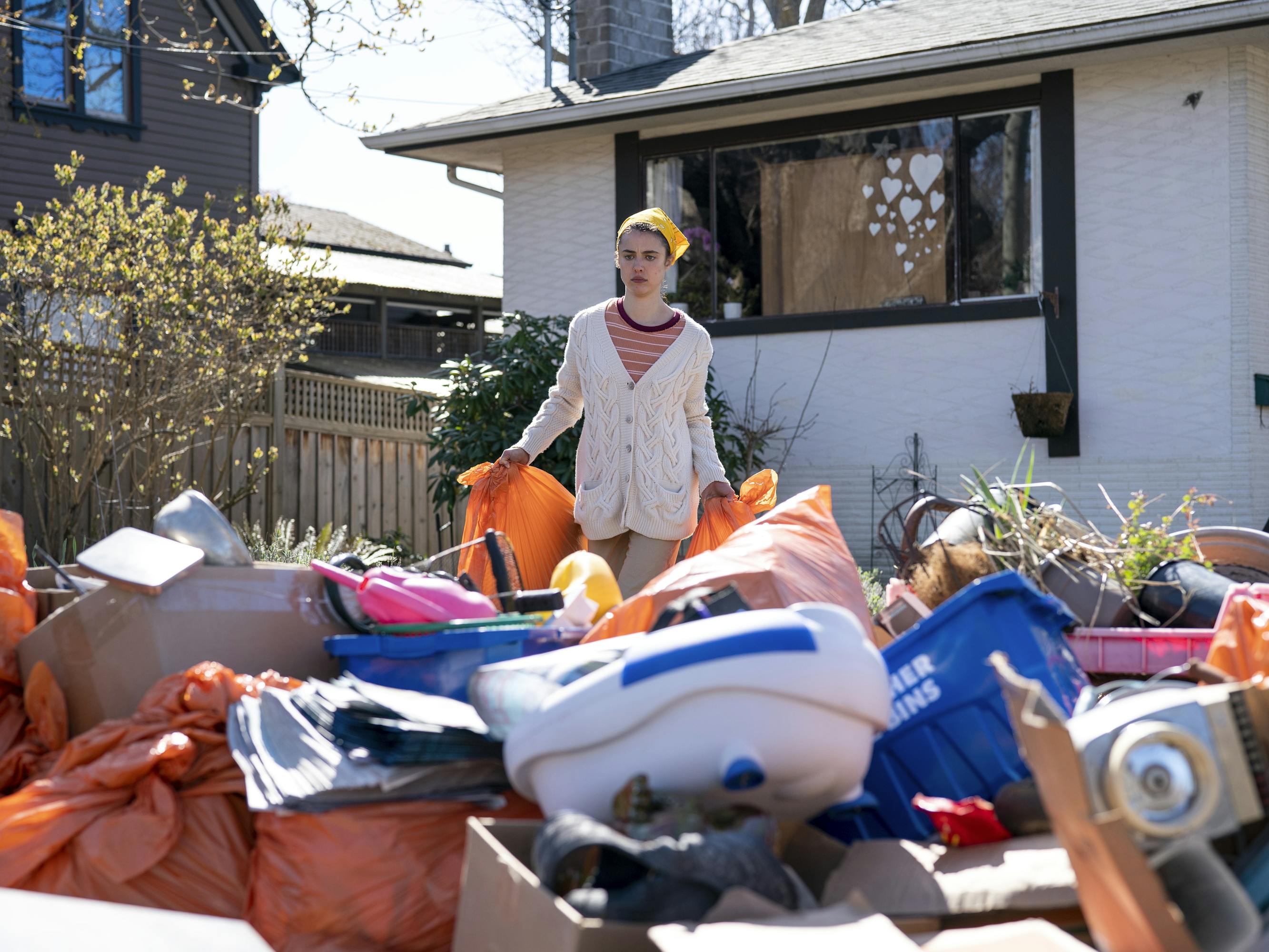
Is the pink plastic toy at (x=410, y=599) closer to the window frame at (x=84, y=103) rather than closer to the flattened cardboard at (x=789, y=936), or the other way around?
the flattened cardboard at (x=789, y=936)

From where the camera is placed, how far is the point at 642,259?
14.8 ft

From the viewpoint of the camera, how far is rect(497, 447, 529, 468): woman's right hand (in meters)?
4.63

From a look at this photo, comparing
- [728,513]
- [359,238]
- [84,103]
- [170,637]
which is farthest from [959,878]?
[359,238]

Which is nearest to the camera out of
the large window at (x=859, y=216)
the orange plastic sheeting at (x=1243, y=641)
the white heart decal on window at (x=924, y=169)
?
the orange plastic sheeting at (x=1243, y=641)

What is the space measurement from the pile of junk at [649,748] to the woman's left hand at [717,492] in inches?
39.8

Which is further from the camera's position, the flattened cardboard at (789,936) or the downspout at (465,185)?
the downspout at (465,185)

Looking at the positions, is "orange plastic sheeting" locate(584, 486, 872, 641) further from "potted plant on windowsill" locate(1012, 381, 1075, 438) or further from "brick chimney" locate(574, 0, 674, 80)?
"brick chimney" locate(574, 0, 674, 80)

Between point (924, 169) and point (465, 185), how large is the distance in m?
4.16

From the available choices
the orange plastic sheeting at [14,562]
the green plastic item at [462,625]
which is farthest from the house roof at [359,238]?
the green plastic item at [462,625]

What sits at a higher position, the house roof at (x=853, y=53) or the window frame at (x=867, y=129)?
the house roof at (x=853, y=53)

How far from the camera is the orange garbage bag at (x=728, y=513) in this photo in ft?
14.4

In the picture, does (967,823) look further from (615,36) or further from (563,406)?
(615,36)

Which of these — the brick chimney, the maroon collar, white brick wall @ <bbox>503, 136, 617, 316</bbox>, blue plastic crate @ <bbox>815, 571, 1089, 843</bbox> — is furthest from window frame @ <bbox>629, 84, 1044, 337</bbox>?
blue plastic crate @ <bbox>815, 571, 1089, 843</bbox>

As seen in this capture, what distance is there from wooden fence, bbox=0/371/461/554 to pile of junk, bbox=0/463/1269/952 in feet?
24.4
